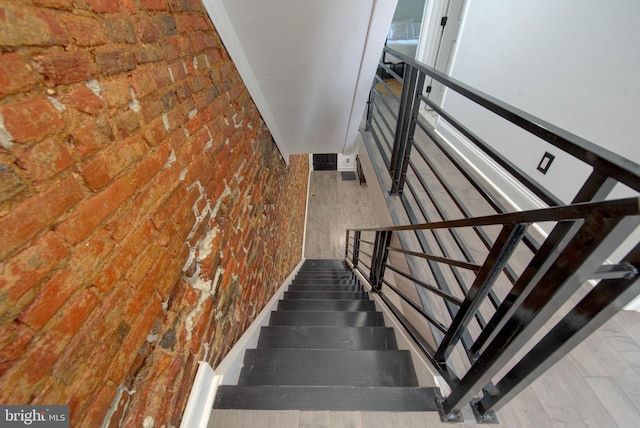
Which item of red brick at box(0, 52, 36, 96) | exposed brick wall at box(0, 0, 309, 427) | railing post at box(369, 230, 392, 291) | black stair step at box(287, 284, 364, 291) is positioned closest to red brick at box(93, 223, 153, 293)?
exposed brick wall at box(0, 0, 309, 427)

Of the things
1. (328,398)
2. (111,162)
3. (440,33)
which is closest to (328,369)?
(328,398)

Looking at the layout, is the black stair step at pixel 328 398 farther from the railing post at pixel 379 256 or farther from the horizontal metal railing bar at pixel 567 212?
the railing post at pixel 379 256

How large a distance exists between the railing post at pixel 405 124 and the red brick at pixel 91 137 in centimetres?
154

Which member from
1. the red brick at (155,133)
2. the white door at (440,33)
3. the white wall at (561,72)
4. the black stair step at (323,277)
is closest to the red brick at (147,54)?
the red brick at (155,133)

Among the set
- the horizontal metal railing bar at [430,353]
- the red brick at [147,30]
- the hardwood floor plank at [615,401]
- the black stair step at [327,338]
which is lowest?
the black stair step at [327,338]

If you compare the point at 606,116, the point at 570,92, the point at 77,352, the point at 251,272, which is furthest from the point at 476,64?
the point at 77,352

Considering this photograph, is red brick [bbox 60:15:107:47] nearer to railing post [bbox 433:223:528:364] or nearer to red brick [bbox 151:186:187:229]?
red brick [bbox 151:186:187:229]

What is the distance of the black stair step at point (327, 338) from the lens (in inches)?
57.4

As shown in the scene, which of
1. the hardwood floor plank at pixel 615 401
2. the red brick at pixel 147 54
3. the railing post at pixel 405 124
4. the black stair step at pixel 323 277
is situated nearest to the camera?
the red brick at pixel 147 54

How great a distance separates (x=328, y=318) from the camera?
1.82m

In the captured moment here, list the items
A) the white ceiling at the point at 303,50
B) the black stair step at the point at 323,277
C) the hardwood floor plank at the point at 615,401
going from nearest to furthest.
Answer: the hardwood floor plank at the point at 615,401, the white ceiling at the point at 303,50, the black stair step at the point at 323,277

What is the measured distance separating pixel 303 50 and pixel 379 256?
1443 millimetres

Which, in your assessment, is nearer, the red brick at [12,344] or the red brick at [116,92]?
the red brick at [12,344]

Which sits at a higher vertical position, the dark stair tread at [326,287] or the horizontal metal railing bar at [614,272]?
the horizontal metal railing bar at [614,272]
